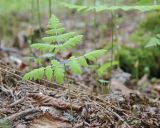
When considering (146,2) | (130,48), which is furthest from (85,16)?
(146,2)

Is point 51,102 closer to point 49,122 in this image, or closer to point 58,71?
point 49,122

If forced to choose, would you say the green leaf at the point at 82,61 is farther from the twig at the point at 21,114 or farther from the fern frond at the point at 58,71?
the twig at the point at 21,114

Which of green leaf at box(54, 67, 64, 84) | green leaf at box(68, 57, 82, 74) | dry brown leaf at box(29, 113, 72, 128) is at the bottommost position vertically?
dry brown leaf at box(29, 113, 72, 128)

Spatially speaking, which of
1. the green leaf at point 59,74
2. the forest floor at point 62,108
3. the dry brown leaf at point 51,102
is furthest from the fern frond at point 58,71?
the dry brown leaf at point 51,102

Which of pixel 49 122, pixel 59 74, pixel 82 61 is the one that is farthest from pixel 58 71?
pixel 49 122

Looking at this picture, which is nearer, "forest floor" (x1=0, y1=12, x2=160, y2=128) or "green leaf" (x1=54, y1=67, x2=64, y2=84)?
"green leaf" (x1=54, y1=67, x2=64, y2=84)

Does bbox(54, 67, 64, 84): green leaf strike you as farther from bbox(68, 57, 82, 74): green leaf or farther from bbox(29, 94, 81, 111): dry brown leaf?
bbox(29, 94, 81, 111): dry brown leaf

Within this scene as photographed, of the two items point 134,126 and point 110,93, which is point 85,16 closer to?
point 110,93

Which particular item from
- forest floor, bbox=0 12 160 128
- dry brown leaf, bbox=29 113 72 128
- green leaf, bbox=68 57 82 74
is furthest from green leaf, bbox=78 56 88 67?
dry brown leaf, bbox=29 113 72 128

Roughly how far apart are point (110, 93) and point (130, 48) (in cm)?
185

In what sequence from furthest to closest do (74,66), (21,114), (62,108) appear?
(62,108) < (21,114) < (74,66)

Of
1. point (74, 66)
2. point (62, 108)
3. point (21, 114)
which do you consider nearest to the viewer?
point (74, 66)

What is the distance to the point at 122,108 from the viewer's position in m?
2.39

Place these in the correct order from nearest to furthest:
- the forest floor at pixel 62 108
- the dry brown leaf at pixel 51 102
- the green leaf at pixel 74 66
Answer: the green leaf at pixel 74 66
the forest floor at pixel 62 108
the dry brown leaf at pixel 51 102
